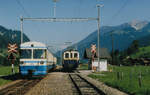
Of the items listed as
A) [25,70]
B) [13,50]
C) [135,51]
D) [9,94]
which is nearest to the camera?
[9,94]

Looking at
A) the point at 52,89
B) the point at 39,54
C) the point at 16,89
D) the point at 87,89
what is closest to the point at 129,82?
the point at 87,89

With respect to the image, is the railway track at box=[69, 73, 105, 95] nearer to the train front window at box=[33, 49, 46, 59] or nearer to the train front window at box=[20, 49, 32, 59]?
the train front window at box=[33, 49, 46, 59]

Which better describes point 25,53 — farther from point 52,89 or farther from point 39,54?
point 52,89

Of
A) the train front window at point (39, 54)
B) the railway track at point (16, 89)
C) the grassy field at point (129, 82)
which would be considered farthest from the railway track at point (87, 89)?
the train front window at point (39, 54)

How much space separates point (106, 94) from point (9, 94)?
4520 mm

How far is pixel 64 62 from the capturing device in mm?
42594

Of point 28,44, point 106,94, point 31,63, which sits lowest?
point 106,94

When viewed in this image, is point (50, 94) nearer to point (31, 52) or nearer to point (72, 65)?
point (31, 52)

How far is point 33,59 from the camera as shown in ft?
75.0

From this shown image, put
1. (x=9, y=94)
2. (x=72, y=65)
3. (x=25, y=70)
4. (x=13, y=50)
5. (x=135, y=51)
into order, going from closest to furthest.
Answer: (x=9, y=94) → (x=25, y=70) → (x=13, y=50) → (x=72, y=65) → (x=135, y=51)

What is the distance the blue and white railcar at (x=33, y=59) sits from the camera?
2262 centimetres

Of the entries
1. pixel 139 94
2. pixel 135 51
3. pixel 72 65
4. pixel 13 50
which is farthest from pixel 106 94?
pixel 135 51

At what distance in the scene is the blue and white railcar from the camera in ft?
74.2

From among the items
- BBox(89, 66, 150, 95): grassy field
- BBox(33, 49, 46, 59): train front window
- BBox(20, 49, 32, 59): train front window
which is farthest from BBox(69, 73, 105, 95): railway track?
BBox(20, 49, 32, 59): train front window
